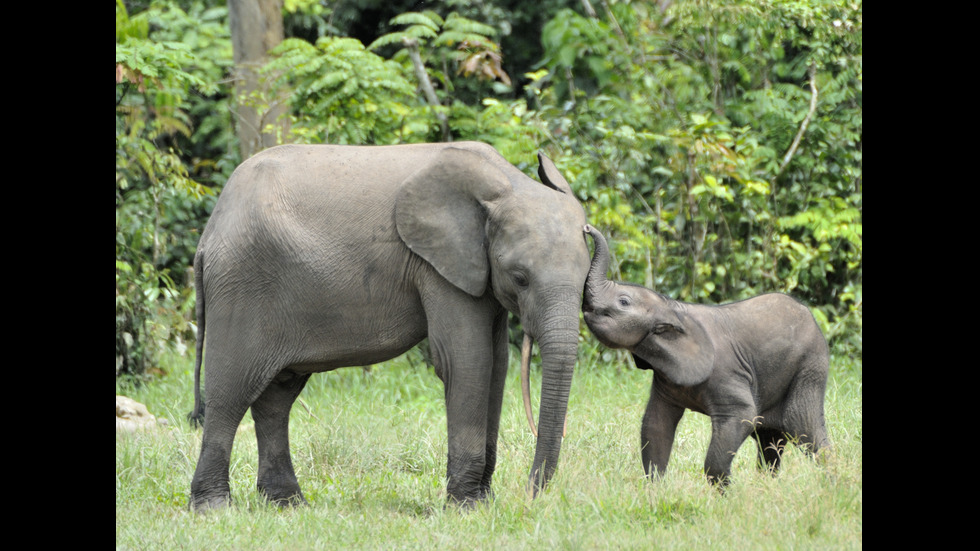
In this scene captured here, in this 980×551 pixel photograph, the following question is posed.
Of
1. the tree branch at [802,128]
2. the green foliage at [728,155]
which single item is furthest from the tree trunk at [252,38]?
the tree branch at [802,128]

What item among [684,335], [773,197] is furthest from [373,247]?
[773,197]

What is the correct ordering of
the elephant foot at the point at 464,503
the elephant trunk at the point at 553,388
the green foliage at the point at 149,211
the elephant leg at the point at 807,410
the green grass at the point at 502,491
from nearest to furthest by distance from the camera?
the green grass at the point at 502,491 → the elephant trunk at the point at 553,388 → the elephant foot at the point at 464,503 → the elephant leg at the point at 807,410 → the green foliage at the point at 149,211

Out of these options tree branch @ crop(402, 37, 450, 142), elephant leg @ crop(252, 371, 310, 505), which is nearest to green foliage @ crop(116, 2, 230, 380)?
tree branch @ crop(402, 37, 450, 142)

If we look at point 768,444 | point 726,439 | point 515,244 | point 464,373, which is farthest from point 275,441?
point 768,444

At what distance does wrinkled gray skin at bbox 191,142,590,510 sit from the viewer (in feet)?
19.2

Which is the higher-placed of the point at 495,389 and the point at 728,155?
the point at 495,389

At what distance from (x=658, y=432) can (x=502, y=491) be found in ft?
3.38

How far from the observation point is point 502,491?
6.22 meters

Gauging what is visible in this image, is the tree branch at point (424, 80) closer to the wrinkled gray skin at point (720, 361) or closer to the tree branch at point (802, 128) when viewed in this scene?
the tree branch at point (802, 128)

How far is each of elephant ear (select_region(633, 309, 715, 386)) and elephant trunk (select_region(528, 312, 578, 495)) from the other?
63 cm

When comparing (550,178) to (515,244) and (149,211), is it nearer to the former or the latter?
(515,244)

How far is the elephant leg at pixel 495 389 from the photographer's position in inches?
253

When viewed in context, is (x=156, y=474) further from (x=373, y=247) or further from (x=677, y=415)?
(x=677, y=415)

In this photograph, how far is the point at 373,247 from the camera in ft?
20.2
